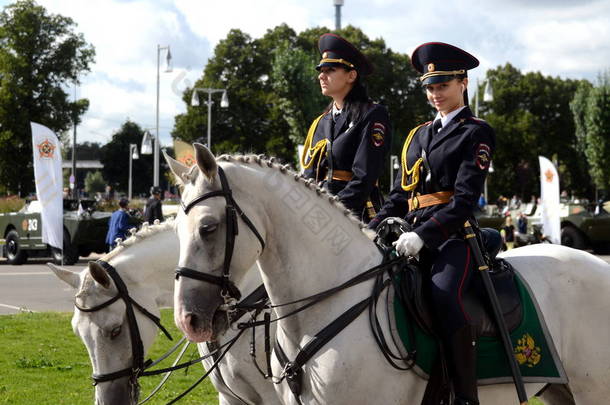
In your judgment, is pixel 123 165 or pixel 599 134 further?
pixel 123 165

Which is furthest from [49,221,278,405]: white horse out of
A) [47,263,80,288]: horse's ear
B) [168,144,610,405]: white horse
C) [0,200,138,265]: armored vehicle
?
[0,200,138,265]: armored vehicle

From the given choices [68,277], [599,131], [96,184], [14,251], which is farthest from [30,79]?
[96,184]

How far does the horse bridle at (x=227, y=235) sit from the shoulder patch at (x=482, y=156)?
1356 mm

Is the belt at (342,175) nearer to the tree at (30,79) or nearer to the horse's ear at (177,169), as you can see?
the horse's ear at (177,169)

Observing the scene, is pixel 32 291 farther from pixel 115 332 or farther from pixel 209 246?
pixel 209 246

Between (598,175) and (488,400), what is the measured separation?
61.6 meters

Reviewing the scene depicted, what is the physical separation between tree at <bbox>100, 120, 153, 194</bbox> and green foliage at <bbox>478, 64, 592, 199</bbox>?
47.3 metres

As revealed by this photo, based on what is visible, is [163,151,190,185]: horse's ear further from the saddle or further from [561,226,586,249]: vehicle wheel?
[561,226,586,249]: vehicle wheel

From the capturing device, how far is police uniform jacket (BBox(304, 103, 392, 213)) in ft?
16.7

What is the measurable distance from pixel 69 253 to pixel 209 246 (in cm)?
2095

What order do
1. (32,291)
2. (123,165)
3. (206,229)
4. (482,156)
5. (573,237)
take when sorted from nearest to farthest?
(206,229)
(482,156)
(32,291)
(573,237)
(123,165)

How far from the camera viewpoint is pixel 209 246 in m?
3.69

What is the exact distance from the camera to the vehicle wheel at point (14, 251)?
84.0 feet

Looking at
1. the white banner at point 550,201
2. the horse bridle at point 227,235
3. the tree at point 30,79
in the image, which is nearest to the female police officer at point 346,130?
the horse bridle at point 227,235
